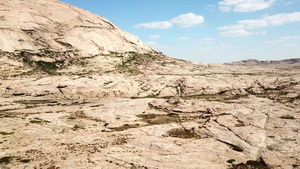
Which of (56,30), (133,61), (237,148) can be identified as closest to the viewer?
(237,148)

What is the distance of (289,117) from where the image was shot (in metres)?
44.8

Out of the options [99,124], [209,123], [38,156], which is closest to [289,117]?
[209,123]

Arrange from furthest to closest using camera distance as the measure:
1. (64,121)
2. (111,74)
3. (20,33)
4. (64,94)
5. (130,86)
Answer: (20,33), (111,74), (130,86), (64,94), (64,121)

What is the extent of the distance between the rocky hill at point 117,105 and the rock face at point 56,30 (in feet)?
1.49

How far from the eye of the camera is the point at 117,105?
58.8m

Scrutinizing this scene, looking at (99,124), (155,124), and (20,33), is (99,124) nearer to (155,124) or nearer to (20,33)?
(155,124)

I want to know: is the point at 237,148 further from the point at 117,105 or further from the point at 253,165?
the point at 117,105

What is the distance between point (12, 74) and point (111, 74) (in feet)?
114

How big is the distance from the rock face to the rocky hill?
45cm

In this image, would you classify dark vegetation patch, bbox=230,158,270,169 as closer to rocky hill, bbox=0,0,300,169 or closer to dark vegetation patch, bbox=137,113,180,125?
rocky hill, bbox=0,0,300,169

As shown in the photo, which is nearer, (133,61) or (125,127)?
(125,127)

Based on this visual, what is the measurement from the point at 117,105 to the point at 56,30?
6394 centimetres

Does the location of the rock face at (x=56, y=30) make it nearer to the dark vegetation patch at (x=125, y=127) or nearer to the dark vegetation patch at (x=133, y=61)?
the dark vegetation patch at (x=133, y=61)

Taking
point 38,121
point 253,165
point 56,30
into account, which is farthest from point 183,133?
point 56,30
